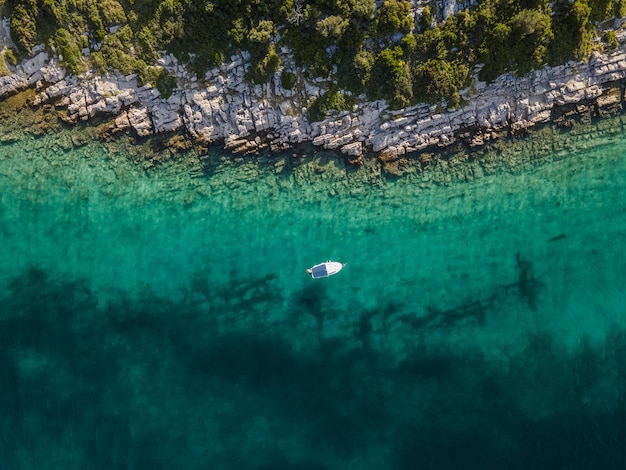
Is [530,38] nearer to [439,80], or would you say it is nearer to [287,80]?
[439,80]

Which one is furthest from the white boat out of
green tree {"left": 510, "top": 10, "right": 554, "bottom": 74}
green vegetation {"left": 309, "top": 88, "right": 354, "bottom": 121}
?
green tree {"left": 510, "top": 10, "right": 554, "bottom": 74}

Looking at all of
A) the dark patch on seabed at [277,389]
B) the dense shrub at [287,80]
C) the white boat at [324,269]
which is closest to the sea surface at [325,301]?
the dark patch on seabed at [277,389]

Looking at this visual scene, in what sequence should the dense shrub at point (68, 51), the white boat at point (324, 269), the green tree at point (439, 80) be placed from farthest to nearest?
the white boat at point (324, 269) → the dense shrub at point (68, 51) → the green tree at point (439, 80)

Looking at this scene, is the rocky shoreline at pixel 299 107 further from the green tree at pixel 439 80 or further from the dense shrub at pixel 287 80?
the green tree at pixel 439 80

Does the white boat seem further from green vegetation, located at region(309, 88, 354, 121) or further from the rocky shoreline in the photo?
green vegetation, located at region(309, 88, 354, 121)

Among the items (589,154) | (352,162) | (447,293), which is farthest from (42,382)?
(589,154)

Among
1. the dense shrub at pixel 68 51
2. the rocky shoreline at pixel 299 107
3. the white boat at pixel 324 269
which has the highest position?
the dense shrub at pixel 68 51

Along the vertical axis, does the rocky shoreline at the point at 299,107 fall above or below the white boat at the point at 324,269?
above
